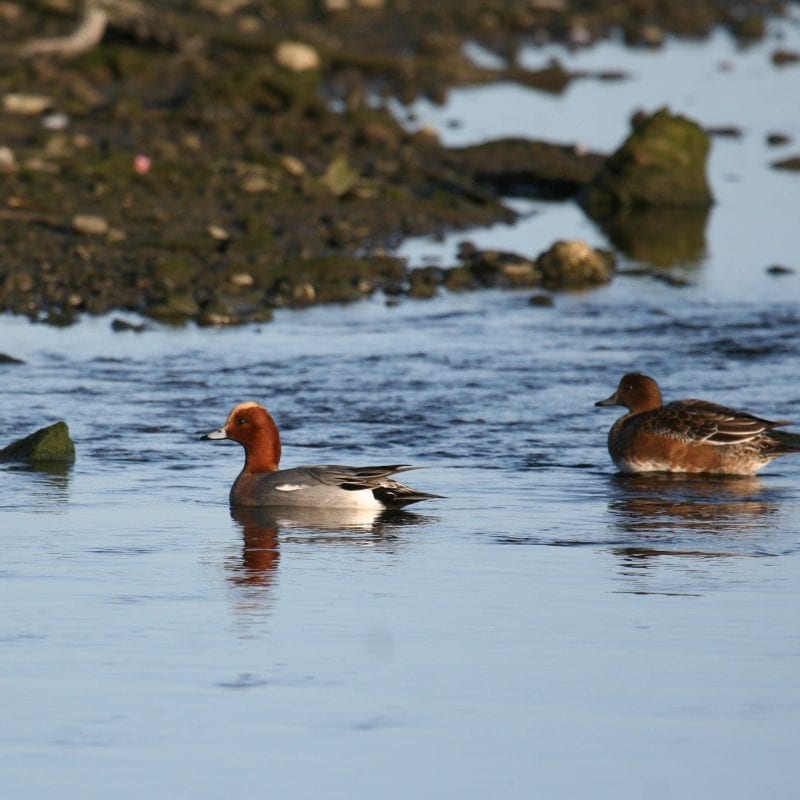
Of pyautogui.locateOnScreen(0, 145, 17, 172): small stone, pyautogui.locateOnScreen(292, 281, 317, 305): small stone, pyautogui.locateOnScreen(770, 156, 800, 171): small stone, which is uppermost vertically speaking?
pyautogui.locateOnScreen(770, 156, 800, 171): small stone

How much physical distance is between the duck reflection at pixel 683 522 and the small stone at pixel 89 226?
28.2 feet

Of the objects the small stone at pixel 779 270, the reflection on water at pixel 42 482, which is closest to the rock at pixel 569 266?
the small stone at pixel 779 270

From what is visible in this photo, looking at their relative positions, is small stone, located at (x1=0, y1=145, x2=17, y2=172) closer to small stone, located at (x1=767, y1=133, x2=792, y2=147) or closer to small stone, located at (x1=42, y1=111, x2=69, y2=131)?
small stone, located at (x1=42, y1=111, x2=69, y2=131)

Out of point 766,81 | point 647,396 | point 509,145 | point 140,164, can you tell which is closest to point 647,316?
point 647,396

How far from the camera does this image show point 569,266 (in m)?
21.2

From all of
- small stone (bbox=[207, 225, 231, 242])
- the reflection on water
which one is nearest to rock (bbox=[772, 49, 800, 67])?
small stone (bbox=[207, 225, 231, 242])

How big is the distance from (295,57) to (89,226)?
10.6 m

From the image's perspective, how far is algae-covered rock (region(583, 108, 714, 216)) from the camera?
25.3 meters

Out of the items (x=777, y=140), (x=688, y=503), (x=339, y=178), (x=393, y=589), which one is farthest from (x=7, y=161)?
(x=393, y=589)

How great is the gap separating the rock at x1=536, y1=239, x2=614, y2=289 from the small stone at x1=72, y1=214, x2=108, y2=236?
4.41 meters

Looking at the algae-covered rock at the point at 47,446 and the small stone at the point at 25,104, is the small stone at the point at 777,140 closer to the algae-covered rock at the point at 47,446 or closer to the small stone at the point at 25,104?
the small stone at the point at 25,104

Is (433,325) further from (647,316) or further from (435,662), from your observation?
(435,662)

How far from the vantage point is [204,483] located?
13016 mm

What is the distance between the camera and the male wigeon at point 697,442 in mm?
13438
